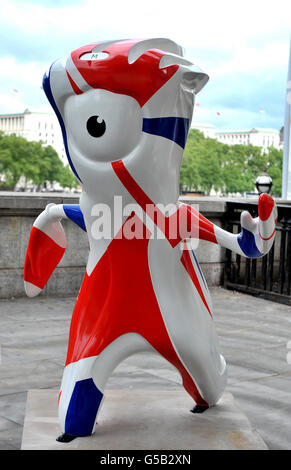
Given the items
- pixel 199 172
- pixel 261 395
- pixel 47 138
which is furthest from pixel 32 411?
pixel 47 138

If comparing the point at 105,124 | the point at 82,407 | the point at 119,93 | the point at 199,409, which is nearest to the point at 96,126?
the point at 105,124

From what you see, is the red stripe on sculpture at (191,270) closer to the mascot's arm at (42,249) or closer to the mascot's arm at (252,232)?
the mascot's arm at (252,232)

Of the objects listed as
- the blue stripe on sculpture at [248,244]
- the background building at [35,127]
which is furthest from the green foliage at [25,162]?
the blue stripe on sculpture at [248,244]

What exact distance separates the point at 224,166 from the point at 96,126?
9797cm

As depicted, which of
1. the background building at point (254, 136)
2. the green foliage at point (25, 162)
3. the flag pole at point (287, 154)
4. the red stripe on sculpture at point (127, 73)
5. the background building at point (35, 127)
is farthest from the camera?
the background building at point (254, 136)

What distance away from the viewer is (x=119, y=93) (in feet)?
11.1

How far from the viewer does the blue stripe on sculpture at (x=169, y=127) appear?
3.42 m

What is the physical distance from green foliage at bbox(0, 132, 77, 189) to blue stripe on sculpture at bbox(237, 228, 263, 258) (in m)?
75.5

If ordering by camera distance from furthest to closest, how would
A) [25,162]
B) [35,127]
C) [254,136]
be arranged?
1. [254,136]
2. [35,127]
3. [25,162]

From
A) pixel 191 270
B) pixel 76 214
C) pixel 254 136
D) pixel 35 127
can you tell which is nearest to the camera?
pixel 191 270

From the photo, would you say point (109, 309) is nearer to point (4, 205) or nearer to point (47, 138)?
point (4, 205)

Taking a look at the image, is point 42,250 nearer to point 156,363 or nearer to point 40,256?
point 40,256

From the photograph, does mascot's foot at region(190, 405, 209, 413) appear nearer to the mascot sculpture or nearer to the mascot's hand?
the mascot sculpture
